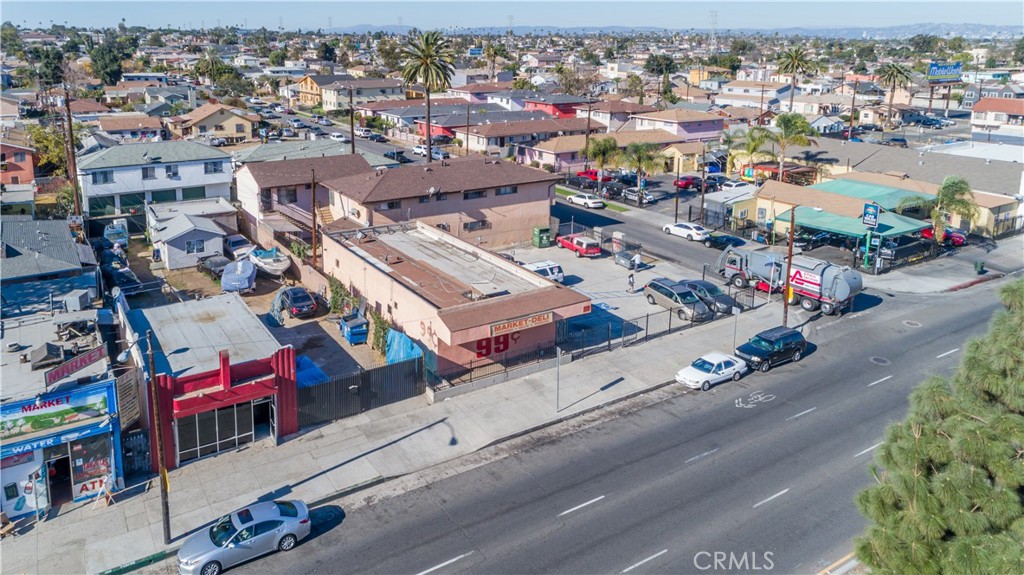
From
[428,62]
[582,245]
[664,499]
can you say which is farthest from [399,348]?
[428,62]

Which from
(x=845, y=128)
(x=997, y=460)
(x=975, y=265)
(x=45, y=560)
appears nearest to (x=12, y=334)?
(x=45, y=560)

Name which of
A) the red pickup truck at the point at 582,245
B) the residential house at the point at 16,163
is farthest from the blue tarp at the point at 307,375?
the residential house at the point at 16,163

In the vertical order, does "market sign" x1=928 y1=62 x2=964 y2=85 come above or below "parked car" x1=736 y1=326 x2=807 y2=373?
above

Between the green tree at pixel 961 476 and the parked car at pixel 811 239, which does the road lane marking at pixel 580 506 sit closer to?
the green tree at pixel 961 476

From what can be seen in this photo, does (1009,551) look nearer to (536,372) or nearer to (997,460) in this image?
(997,460)

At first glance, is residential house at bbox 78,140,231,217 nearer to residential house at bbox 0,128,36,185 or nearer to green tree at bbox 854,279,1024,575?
residential house at bbox 0,128,36,185

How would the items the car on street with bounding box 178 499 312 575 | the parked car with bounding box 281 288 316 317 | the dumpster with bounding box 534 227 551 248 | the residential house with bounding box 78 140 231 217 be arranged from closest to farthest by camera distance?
the car on street with bounding box 178 499 312 575 < the parked car with bounding box 281 288 316 317 < the dumpster with bounding box 534 227 551 248 < the residential house with bounding box 78 140 231 217

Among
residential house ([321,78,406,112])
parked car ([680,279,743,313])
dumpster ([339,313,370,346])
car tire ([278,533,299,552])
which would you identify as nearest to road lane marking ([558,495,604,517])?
car tire ([278,533,299,552])
